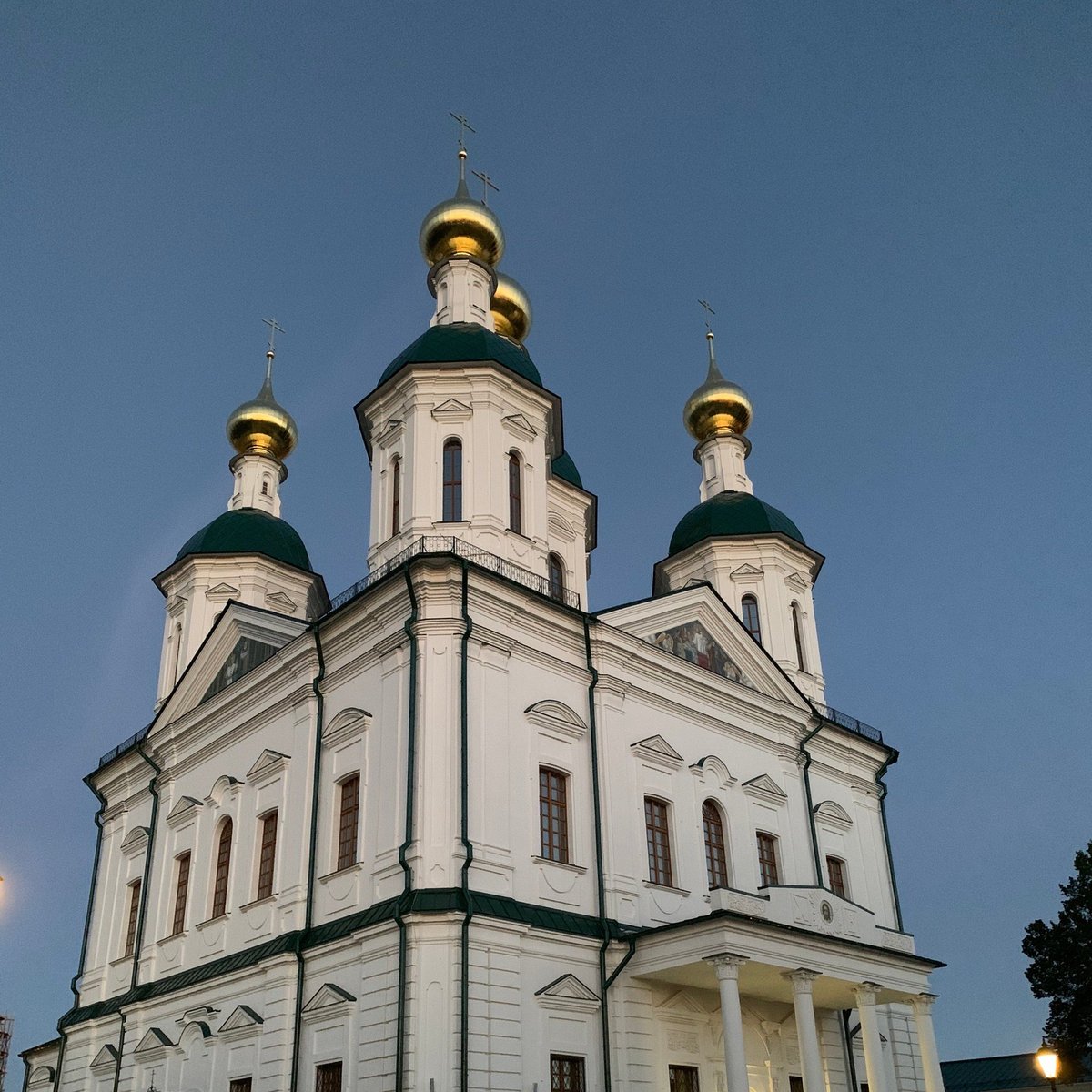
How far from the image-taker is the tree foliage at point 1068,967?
23.3m

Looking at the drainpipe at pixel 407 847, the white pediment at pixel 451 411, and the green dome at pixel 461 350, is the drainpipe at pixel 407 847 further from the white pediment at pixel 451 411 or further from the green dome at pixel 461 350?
the green dome at pixel 461 350

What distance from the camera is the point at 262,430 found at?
90.2 ft

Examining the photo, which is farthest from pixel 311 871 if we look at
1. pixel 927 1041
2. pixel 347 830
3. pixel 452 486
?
pixel 927 1041

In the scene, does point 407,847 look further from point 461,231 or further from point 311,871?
point 461,231

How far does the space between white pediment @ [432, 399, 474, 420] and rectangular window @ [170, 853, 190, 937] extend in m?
8.31

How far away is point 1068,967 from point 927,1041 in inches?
335

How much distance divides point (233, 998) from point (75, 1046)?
624 centimetres

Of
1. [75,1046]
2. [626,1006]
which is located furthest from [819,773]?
[75,1046]

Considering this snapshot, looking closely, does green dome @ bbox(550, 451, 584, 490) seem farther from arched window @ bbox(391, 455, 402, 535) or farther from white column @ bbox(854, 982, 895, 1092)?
white column @ bbox(854, 982, 895, 1092)

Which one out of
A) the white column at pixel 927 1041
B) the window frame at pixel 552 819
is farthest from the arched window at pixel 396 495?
the white column at pixel 927 1041

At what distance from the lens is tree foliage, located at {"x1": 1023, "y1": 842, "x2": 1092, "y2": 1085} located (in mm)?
23344

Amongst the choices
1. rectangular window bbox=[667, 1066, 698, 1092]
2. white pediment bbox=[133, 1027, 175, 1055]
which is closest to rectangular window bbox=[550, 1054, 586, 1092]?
rectangular window bbox=[667, 1066, 698, 1092]

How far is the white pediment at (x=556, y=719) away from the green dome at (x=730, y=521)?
26.9 ft

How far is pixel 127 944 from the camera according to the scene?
20.6m
